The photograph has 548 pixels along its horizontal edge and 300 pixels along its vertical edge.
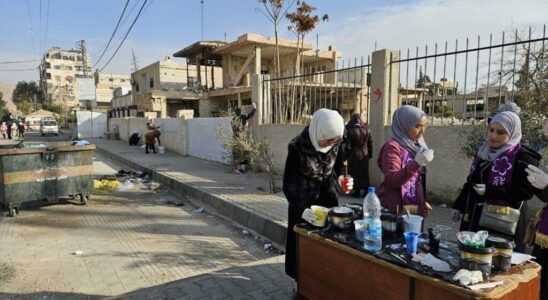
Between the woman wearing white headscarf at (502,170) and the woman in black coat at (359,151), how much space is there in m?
4.00

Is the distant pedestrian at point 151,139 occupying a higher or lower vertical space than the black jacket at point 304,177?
lower

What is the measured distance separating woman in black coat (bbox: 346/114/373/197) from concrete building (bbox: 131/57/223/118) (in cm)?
2047

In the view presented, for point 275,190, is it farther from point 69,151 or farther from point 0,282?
point 0,282

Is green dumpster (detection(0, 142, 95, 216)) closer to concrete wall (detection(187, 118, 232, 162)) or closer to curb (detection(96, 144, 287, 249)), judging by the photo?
curb (detection(96, 144, 287, 249))

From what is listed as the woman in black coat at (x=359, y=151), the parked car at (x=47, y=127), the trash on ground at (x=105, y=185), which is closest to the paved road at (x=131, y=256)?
the trash on ground at (x=105, y=185)

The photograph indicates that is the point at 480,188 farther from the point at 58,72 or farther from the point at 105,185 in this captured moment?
the point at 58,72

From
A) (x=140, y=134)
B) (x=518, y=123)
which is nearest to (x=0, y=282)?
(x=518, y=123)

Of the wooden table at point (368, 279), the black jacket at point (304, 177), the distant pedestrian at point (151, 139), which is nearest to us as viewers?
the wooden table at point (368, 279)

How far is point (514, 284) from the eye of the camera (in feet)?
6.00

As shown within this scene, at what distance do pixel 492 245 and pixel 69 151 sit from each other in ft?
23.7

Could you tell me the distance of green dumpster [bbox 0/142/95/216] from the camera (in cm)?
641

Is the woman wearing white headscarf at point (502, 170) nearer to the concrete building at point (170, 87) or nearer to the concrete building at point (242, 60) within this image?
the concrete building at point (242, 60)

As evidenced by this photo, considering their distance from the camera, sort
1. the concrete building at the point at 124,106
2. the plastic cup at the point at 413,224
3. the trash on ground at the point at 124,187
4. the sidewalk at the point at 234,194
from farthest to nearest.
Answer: the concrete building at the point at 124,106, the trash on ground at the point at 124,187, the sidewalk at the point at 234,194, the plastic cup at the point at 413,224

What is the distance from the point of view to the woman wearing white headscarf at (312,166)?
9.51ft
